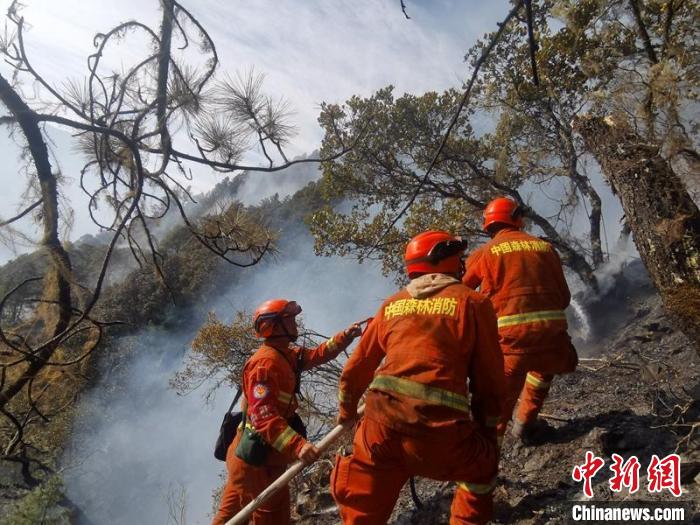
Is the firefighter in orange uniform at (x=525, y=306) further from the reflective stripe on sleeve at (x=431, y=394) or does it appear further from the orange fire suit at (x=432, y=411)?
the reflective stripe on sleeve at (x=431, y=394)

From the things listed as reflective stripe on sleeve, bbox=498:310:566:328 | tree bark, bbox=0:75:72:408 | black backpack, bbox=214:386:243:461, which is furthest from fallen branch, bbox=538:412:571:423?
tree bark, bbox=0:75:72:408

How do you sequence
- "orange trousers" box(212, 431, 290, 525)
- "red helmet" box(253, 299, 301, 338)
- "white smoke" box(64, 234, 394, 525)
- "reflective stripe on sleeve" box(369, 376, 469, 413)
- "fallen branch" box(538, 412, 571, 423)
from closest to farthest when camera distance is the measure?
"reflective stripe on sleeve" box(369, 376, 469, 413) < "orange trousers" box(212, 431, 290, 525) < "red helmet" box(253, 299, 301, 338) < "fallen branch" box(538, 412, 571, 423) < "white smoke" box(64, 234, 394, 525)

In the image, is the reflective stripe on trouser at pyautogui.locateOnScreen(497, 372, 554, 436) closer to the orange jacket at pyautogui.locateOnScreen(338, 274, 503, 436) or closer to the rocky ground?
the rocky ground

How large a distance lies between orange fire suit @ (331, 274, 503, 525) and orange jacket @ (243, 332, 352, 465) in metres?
0.60

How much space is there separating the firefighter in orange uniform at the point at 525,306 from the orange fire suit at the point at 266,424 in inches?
56.8

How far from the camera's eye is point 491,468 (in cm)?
218

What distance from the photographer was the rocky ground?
2.77 m

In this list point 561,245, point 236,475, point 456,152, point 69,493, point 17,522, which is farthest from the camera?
point 69,493

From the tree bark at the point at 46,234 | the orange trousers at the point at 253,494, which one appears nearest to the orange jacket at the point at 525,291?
the orange trousers at the point at 253,494

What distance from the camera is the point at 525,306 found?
2.98 metres

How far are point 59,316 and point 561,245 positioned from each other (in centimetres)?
815

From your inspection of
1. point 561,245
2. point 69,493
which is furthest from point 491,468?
point 69,493

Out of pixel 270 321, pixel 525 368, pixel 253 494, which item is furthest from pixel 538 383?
pixel 253 494

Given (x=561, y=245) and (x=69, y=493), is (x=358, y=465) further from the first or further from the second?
(x=69, y=493)
